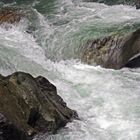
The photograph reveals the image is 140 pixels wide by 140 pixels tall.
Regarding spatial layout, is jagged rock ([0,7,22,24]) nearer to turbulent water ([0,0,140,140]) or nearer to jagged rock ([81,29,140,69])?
turbulent water ([0,0,140,140])

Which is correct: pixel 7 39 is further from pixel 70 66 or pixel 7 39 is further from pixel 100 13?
pixel 100 13

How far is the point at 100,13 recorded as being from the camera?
55.3 feet

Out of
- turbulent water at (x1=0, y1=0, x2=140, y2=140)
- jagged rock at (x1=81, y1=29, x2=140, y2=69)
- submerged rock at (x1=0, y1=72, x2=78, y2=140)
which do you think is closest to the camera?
submerged rock at (x1=0, y1=72, x2=78, y2=140)

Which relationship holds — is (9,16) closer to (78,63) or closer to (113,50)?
(78,63)

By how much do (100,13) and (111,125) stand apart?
7.85 m

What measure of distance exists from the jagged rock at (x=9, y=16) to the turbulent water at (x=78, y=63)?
1.16ft

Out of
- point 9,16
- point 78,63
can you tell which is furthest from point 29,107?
point 9,16

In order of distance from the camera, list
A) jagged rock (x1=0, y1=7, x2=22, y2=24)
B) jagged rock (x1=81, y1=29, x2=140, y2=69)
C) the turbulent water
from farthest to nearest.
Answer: jagged rock (x1=0, y1=7, x2=22, y2=24)
jagged rock (x1=81, y1=29, x2=140, y2=69)
the turbulent water

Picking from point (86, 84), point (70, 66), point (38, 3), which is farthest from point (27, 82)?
point (38, 3)

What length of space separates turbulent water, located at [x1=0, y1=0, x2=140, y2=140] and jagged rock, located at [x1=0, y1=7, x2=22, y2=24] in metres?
0.35

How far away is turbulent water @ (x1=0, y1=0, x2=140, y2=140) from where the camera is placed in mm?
9703

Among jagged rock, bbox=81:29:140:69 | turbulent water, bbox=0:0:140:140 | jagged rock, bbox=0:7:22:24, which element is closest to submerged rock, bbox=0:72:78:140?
turbulent water, bbox=0:0:140:140

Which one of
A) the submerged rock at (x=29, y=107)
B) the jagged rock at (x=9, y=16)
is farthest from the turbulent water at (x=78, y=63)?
the jagged rock at (x=9, y=16)

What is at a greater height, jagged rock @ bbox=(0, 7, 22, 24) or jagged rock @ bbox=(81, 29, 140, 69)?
jagged rock @ bbox=(0, 7, 22, 24)
